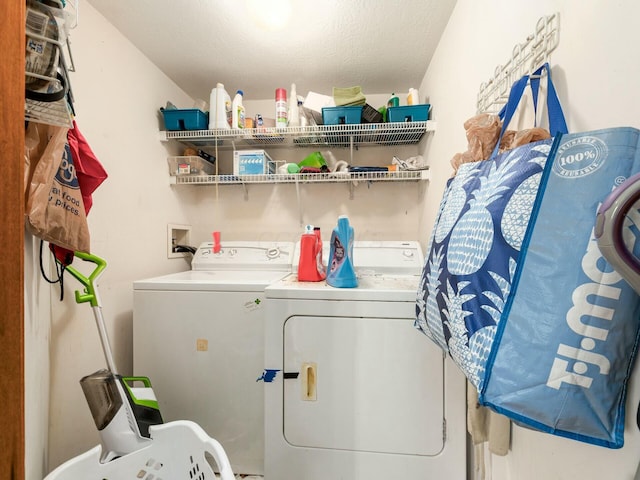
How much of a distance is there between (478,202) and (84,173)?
1336 millimetres

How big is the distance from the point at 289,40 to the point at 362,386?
6.14 feet

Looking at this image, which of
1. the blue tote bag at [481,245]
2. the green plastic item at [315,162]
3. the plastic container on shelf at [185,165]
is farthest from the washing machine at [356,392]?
the plastic container on shelf at [185,165]

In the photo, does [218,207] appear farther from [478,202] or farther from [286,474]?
[478,202]

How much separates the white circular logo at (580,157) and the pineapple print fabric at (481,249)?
0.08ft

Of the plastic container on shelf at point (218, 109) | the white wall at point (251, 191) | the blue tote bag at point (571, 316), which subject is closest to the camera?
the blue tote bag at point (571, 316)

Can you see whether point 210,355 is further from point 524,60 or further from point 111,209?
point 524,60

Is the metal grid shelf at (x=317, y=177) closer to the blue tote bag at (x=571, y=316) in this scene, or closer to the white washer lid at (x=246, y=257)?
the white washer lid at (x=246, y=257)

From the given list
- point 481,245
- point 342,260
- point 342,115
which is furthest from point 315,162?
point 481,245

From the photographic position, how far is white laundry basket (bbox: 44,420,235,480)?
1.02 meters

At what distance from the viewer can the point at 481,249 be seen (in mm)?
542

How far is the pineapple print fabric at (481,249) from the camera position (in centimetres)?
49

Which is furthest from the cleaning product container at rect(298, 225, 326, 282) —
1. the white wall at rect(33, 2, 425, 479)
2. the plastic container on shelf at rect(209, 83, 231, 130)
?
the plastic container on shelf at rect(209, 83, 231, 130)

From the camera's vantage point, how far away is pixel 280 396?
1.17 metres

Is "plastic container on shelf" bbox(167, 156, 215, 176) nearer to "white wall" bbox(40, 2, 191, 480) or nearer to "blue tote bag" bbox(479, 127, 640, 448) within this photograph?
"white wall" bbox(40, 2, 191, 480)
